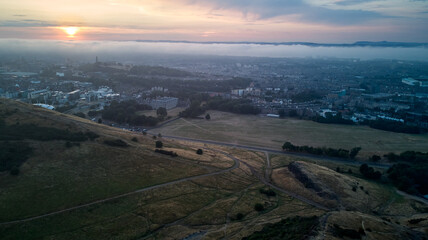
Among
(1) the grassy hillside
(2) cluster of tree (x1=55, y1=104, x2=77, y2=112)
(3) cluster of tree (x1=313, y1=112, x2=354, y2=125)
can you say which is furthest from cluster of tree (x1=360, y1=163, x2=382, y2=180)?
(2) cluster of tree (x1=55, y1=104, x2=77, y2=112)

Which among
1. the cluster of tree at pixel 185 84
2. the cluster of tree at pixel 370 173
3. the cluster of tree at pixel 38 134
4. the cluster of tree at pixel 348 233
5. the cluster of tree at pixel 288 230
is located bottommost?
the cluster of tree at pixel 370 173

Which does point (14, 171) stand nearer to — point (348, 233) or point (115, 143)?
point (115, 143)

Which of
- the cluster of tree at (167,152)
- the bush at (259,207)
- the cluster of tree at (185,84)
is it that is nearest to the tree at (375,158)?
the bush at (259,207)

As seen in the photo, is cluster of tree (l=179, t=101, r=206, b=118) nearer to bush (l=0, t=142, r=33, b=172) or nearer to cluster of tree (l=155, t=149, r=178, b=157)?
cluster of tree (l=155, t=149, r=178, b=157)

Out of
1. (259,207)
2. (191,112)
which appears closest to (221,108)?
(191,112)

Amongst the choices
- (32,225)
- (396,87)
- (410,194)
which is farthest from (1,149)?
(396,87)

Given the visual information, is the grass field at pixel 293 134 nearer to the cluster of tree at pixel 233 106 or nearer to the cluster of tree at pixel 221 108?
the cluster of tree at pixel 221 108
